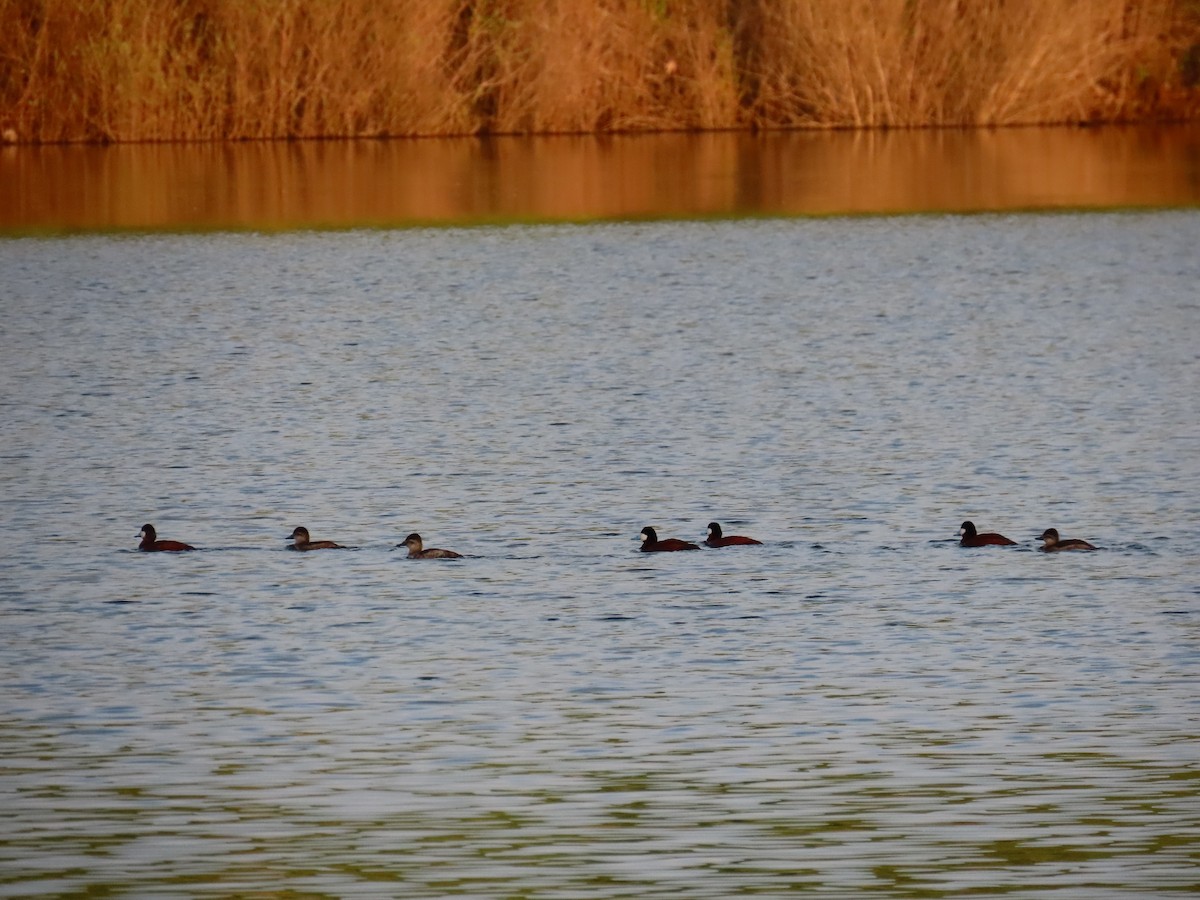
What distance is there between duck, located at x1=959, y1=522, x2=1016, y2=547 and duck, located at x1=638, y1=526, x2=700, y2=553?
1.53 meters

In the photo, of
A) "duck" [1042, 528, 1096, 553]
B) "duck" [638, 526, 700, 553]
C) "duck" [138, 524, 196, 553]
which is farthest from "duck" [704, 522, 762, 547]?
"duck" [138, 524, 196, 553]

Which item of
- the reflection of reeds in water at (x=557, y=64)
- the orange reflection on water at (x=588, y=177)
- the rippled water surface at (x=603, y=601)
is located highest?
the reflection of reeds in water at (x=557, y=64)

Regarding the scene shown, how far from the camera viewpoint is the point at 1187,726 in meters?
9.92

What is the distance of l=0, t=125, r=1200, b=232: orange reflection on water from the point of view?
35.7 m

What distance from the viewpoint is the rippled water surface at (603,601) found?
8.49 meters

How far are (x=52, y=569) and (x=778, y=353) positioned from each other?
10.4 meters

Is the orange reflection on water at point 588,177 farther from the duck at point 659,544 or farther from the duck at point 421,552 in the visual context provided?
the duck at point 659,544

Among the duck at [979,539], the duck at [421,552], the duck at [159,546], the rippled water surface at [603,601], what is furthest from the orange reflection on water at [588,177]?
the duck at [979,539]

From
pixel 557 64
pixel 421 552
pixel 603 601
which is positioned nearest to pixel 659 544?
pixel 603 601

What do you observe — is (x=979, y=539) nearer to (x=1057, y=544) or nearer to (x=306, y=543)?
(x=1057, y=544)

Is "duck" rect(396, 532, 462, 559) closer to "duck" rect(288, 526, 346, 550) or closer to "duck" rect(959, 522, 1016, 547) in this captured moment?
"duck" rect(288, 526, 346, 550)

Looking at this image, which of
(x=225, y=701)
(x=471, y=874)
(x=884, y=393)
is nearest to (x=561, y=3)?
(x=884, y=393)

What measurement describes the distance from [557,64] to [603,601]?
1270 inches

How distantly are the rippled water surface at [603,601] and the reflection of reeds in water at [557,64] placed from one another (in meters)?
16.1
